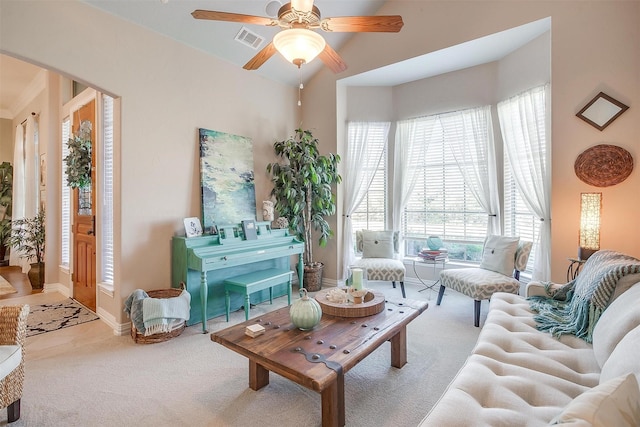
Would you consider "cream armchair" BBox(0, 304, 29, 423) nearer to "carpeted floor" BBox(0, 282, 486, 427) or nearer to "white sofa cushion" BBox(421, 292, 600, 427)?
"carpeted floor" BBox(0, 282, 486, 427)

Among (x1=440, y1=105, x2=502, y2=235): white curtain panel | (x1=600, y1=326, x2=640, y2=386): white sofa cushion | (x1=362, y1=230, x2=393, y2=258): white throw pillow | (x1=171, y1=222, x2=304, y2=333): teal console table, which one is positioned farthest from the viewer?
(x1=362, y1=230, x2=393, y2=258): white throw pillow

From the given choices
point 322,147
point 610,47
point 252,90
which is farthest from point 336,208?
point 610,47

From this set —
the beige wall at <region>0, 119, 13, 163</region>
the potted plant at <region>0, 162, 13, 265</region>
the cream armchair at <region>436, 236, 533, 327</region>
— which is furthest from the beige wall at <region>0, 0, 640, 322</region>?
the beige wall at <region>0, 119, 13, 163</region>

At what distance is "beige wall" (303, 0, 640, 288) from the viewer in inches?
106

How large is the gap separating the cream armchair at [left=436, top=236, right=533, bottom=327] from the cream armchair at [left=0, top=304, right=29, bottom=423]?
3572 millimetres

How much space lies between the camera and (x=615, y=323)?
1500 mm

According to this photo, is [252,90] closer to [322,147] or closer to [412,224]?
[322,147]

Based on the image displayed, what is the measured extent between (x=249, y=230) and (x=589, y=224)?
3350mm

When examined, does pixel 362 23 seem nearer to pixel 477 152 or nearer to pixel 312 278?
pixel 477 152

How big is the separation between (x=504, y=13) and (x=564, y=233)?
7.80ft

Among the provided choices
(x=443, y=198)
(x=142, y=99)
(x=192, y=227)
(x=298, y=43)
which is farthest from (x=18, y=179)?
(x=443, y=198)

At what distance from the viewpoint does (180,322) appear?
2.94 metres

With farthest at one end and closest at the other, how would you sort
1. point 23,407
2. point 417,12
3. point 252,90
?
point 252,90 → point 417,12 → point 23,407

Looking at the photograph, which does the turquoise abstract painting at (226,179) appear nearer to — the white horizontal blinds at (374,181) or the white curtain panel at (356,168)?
the white curtain panel at (356,168)
